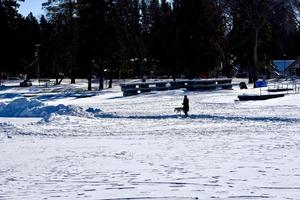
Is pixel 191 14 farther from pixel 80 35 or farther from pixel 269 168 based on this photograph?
pixel 269 168

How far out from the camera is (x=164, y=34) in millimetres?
77688

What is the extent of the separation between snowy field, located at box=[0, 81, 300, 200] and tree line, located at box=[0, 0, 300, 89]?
107 feet

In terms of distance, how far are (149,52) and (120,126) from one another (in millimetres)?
56301

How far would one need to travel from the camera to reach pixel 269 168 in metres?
12.9

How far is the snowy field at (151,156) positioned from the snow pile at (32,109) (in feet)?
0.45

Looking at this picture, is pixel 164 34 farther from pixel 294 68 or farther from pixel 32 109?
pixel 32 109

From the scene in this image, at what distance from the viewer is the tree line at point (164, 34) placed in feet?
209

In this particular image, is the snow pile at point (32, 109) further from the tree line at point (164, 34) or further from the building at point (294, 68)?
the building at point (294, 68)

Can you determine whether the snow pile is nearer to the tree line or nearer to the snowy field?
the snowy field

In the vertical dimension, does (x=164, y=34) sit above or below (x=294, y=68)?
above

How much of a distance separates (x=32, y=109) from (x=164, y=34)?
46.8 meters

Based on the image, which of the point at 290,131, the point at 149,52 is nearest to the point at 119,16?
the point at 149,52

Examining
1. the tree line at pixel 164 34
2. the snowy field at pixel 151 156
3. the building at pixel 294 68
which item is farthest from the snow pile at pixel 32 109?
the building at pixel 294 68

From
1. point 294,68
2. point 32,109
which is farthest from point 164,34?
point 32,109
